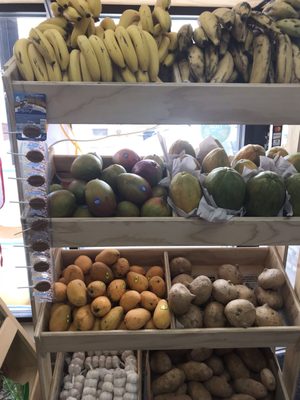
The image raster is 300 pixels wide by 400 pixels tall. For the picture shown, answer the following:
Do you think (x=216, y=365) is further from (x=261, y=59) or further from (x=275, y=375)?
(x=261, y=59)

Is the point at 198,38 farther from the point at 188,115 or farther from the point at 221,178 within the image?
the point at 221,178

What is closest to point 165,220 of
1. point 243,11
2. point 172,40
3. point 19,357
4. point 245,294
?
point 245,294

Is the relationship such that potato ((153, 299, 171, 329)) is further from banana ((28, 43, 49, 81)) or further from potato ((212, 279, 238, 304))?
banana ((28, 43, 49, 81))

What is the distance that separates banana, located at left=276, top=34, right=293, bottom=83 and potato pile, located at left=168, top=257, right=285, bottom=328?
2.42ft

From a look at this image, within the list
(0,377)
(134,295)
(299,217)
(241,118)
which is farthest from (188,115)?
(0,377)

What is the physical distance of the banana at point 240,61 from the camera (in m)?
1.30

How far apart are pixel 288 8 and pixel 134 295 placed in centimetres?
110

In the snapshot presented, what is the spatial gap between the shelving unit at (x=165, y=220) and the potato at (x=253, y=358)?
154mm

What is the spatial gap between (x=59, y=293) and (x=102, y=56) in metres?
0.85

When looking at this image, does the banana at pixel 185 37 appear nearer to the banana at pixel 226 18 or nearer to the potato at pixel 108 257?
the banana at pixel 226 18

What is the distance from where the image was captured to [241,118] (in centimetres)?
123

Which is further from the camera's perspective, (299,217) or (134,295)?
(134,295)

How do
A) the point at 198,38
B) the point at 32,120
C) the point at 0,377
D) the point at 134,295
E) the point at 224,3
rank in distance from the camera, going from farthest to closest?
the point at 0,377
the point at 224,3
the point at 134,295
the point at 198,38
the point at 32,120

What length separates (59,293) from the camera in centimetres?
153
